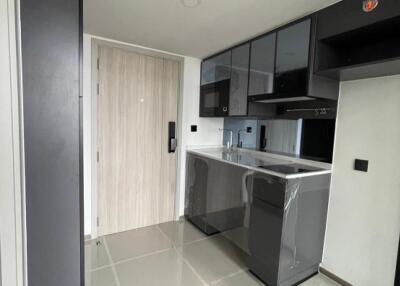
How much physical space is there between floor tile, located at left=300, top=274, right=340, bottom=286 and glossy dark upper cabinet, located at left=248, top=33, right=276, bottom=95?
1.74 meters

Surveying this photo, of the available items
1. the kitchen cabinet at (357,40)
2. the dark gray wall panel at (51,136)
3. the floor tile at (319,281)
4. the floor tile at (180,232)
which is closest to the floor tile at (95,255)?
the floor tile at (180,232)

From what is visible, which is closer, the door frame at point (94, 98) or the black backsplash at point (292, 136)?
the black backsplash at point (292, 136)

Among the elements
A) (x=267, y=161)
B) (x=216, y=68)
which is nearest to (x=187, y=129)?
(x=216, y=68)

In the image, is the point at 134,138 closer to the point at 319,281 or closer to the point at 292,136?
the point at 292,136

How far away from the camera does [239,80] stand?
7.88 feet

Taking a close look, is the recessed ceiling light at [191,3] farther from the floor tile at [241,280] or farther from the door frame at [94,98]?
the floor tile at [241,280]

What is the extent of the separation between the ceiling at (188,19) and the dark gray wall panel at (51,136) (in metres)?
0.74

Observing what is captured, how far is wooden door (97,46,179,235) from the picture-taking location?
249 centimetres

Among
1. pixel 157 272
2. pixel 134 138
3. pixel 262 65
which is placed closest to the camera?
pixel 157 272

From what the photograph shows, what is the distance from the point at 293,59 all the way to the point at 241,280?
1.97 metres

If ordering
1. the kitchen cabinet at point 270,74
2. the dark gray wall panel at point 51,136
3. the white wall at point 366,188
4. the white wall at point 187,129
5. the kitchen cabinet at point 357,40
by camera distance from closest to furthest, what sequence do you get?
1. the dark gray wall panel at point 51,136
2. the kitchen cabinet at point 357,40
3. the white wall at point 366,188
4. the kitchen cabinet at point 270,74
5. the white wall at point 187,129

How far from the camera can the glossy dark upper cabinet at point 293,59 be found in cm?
171

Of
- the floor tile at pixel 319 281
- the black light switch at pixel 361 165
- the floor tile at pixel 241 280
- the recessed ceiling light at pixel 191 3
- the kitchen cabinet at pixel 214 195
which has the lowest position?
the floor tile at pixel 241 280

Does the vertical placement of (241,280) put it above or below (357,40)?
below
